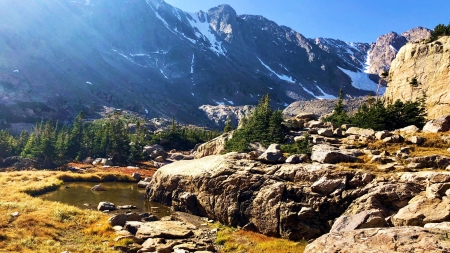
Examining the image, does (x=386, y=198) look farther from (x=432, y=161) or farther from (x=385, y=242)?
(x=385, y=242)

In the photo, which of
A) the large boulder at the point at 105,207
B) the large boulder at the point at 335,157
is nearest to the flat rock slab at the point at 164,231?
the large boulder at the point at 105,207

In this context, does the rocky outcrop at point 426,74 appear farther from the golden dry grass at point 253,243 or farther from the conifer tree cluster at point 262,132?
the golden dry grass at point 253,243

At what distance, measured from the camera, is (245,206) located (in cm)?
2486

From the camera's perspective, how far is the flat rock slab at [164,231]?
21594mm

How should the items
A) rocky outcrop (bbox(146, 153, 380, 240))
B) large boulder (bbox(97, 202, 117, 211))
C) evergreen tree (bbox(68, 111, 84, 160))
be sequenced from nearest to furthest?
1. rocky outcrop (bbox(146, 153, 380, 240))
2. large boulder (bbox(97, 202, 117, 211))
3. evergreen tree (bbox(68, 111, 84, 160))

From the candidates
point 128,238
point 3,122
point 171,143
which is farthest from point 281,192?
point 3,122

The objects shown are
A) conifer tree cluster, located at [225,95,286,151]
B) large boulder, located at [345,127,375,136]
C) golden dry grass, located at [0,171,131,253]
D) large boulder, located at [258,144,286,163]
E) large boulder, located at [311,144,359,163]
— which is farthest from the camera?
conifer tree cluster, located at [225,95,286,151]

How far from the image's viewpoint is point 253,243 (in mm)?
20891

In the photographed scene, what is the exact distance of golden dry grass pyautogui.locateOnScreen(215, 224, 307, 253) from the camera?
768 inches

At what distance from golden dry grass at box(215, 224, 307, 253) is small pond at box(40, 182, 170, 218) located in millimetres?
9737

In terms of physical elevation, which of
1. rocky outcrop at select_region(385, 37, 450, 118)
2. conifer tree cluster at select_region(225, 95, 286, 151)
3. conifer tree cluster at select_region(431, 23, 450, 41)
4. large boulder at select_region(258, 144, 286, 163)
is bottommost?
large boulder at select_region(258, 144, 286, 163)

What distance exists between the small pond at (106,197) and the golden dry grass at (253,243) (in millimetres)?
9737

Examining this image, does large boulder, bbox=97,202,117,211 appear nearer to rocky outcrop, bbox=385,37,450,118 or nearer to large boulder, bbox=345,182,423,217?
large boulder, bbox=345,182,423,217

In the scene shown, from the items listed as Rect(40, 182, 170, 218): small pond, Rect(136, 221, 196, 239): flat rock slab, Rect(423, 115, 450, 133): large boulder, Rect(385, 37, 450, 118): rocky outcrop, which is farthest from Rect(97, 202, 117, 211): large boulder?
Rect(385, 37, 450, 118): rocky outcrop
